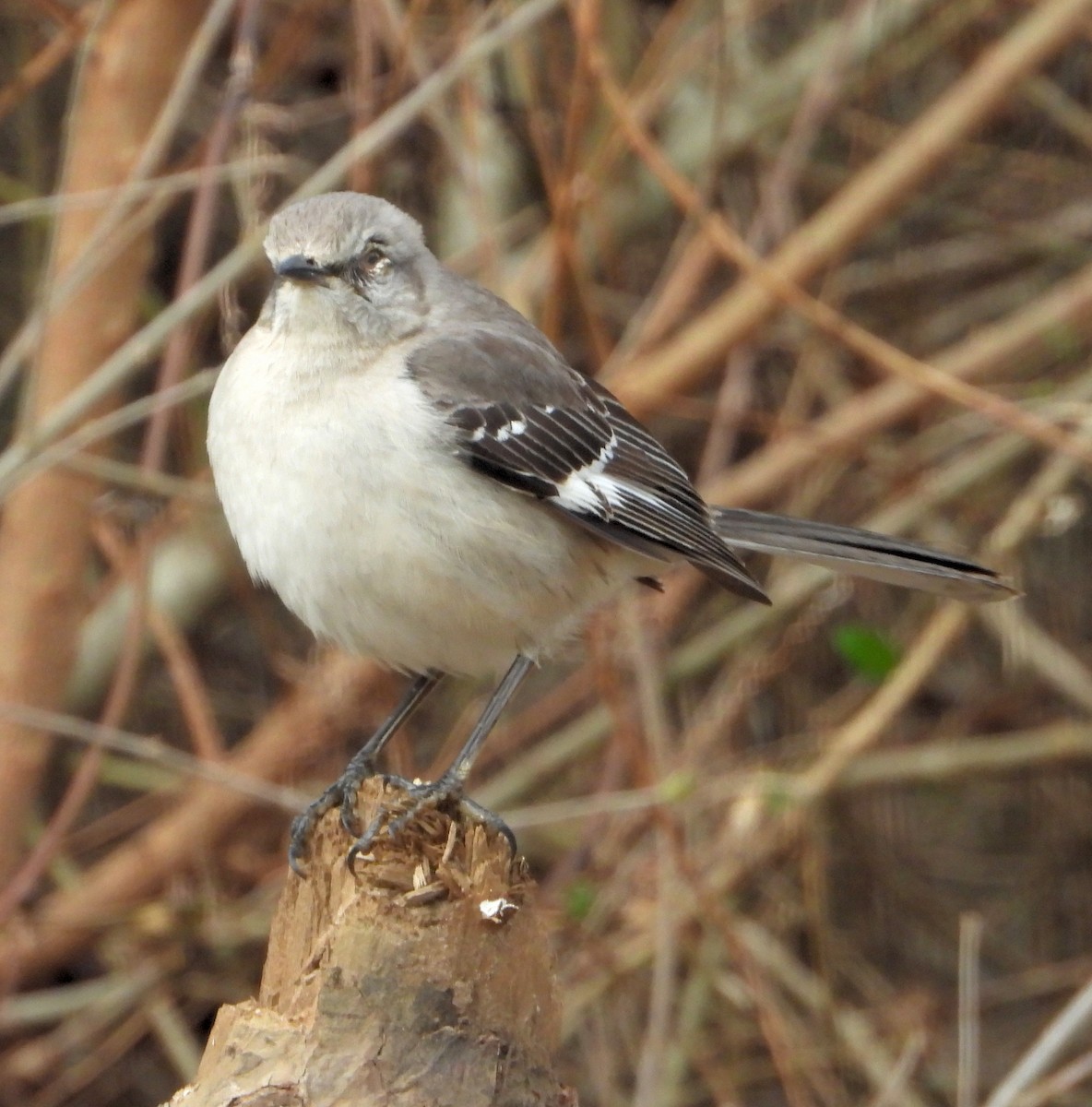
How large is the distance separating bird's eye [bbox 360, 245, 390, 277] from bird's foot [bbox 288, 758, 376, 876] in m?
0.93

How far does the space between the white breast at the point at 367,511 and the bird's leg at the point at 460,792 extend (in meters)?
0.14

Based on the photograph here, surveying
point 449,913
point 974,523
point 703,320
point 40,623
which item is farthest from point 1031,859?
point 449,913

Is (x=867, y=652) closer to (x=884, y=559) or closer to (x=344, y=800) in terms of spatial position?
(x=884, y=559)

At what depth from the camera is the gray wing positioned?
2967mm

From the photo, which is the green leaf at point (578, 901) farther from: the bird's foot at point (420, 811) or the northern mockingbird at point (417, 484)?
the bird's foot at point (420, 811)

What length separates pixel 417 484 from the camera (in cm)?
277

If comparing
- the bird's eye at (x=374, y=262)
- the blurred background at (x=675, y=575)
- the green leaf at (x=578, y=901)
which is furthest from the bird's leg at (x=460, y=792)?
the green leaf at (x=578, y=901)

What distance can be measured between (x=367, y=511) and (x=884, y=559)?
1214 millimetres

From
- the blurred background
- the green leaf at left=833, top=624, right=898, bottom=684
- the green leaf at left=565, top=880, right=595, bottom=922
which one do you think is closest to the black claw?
the blurred background

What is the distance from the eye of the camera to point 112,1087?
489cm

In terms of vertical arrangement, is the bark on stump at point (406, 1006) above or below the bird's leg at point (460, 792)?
below

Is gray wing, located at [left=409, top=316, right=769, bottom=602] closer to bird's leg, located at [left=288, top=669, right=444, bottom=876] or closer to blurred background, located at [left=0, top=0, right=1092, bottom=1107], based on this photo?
bird's leg, located at [left=288, top=669, right=444, bottom=876]

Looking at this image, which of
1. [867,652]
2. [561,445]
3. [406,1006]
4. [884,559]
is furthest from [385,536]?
[867,652]

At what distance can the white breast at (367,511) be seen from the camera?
2723 mm
